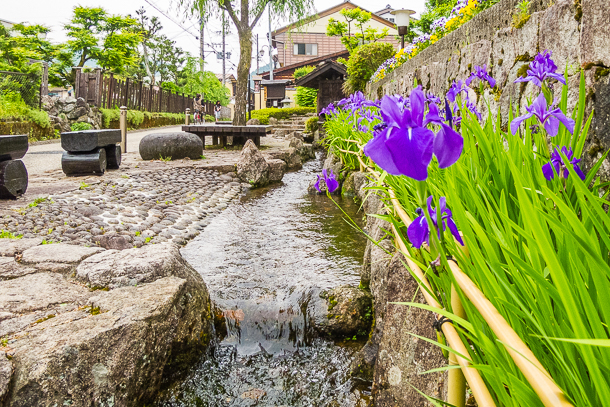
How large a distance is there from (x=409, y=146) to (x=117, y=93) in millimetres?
21928

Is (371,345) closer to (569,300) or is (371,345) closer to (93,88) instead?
(569,300)

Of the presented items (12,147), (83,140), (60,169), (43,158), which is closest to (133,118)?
(43,158)

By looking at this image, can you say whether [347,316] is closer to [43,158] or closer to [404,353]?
[404,353]

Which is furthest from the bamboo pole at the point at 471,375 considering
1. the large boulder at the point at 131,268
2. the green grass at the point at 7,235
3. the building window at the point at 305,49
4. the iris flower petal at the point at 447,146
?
the building window at the point at 305,49

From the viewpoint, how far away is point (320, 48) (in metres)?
38.9

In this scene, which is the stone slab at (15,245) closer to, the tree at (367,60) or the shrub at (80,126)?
the tree at (367,60)

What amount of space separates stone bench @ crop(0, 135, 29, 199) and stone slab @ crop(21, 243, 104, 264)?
2.69 meters

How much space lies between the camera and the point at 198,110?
2912 centimetres

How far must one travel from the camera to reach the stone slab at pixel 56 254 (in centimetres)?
312

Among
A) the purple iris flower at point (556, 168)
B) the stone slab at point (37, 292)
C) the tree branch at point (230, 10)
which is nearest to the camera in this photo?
the purple iris flower at point (556, 168)

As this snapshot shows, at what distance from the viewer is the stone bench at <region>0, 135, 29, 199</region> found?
5.41 metres

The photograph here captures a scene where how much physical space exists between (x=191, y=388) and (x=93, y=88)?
18.6 m

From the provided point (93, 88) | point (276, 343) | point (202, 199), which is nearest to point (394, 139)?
point (276, 343)

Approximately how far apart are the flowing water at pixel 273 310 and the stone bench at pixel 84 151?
3.11 m
